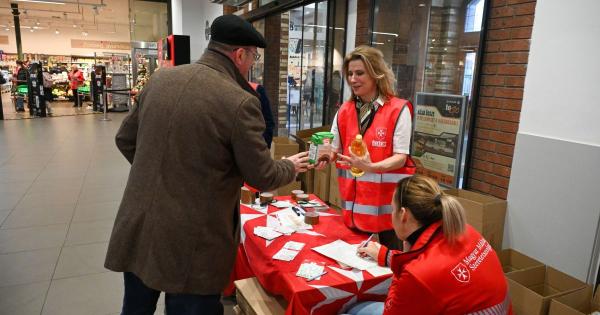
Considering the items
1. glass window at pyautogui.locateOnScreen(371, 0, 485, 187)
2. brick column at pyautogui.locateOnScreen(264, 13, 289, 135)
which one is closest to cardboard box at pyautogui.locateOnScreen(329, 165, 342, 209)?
glass window at pyautogui.locateOnScreen(371, 0, 485, 187)

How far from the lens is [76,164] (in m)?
6.97

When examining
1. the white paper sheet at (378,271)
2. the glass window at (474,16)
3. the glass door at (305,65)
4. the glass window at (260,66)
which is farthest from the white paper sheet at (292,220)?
the glass window at (260,66)

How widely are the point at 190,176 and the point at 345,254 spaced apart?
0.95 m

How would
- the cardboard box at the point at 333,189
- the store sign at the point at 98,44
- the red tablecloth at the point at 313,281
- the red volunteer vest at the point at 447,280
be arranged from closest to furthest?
the red volunteer vest at the point at 447,280 < the red tablecloth at the point at 313,281 < the cardboard box at the point at 333,189 < the store sign at the point at 98,44

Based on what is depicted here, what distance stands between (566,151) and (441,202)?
163cm

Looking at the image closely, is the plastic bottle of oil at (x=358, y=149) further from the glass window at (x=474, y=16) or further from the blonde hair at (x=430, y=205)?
the glass window at (x=474, y=16)

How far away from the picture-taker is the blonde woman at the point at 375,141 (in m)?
2.21

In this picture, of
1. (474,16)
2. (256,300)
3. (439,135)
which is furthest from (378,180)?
(474,16)

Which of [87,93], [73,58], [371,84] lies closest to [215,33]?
[371,84]

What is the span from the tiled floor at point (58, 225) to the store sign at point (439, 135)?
6.96ft

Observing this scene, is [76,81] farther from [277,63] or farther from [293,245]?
[293,245]

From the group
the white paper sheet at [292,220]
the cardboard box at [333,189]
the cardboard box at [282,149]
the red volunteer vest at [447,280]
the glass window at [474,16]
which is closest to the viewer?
the red volunteer vest at [447,280]

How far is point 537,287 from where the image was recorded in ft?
8.38

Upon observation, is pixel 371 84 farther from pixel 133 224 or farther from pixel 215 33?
pixel 133 224
